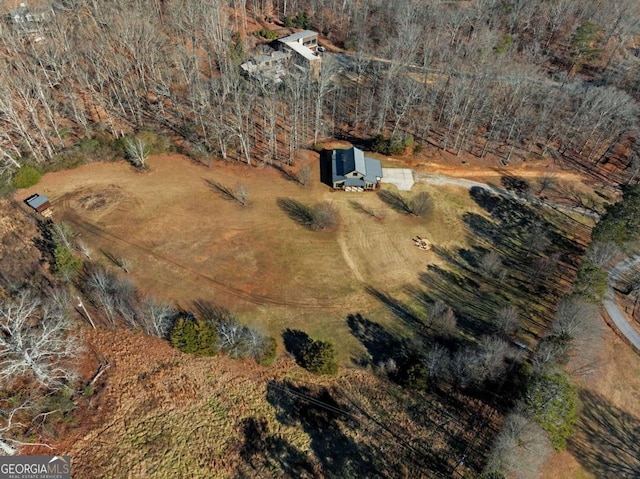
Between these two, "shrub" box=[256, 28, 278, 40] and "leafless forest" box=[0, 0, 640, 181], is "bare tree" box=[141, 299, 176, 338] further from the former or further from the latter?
"shrub" box=[256, 28, 278, 40]

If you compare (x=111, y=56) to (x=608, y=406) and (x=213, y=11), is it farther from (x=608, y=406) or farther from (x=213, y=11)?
(x=608, y=406)

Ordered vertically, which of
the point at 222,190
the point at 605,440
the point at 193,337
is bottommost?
the point at 605,440

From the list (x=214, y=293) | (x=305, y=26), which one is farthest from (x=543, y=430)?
(x=305, y=26)

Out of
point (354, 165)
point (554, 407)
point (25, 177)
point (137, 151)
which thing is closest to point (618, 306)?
point (554, 407)

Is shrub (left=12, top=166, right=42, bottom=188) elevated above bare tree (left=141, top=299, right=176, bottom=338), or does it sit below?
→ above

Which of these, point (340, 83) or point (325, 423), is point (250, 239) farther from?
point (340, 83)

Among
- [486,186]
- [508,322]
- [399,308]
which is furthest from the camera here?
[486,186]

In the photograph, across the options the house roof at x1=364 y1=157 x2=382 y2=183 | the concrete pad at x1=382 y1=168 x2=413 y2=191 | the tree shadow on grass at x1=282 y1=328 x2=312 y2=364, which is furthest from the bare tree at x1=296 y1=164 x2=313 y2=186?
the tree shadow on grass at x1=282 y1=328 x2=312 y2=364
